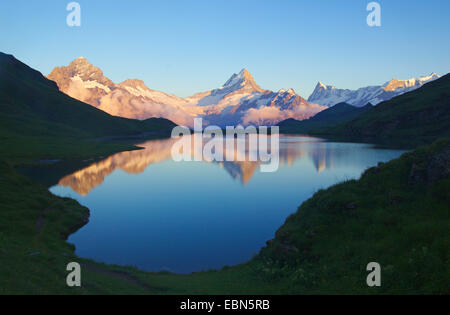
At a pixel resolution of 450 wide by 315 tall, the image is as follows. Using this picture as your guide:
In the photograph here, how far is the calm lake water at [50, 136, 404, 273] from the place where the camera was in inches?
1355

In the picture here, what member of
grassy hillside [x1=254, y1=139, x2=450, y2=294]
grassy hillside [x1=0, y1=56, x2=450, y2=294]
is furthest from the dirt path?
grassy hillside [x1=254, y1=139, x2=450, y2=294]

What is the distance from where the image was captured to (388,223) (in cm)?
2169

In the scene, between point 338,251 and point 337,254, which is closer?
point 337,254

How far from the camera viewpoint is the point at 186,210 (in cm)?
5172

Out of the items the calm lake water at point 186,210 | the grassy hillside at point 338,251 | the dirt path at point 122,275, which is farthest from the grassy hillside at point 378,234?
the calm lake water at point 186,210

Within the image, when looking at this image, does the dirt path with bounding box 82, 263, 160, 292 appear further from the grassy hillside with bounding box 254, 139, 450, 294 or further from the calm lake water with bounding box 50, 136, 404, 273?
the grassy hillside with bounding box 254, 139, 450, 294

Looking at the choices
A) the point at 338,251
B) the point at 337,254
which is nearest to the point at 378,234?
the point at 338,251

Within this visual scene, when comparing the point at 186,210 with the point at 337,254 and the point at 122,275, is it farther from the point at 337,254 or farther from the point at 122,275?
the point at 337,254

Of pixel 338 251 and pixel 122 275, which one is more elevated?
pixel 338 251
